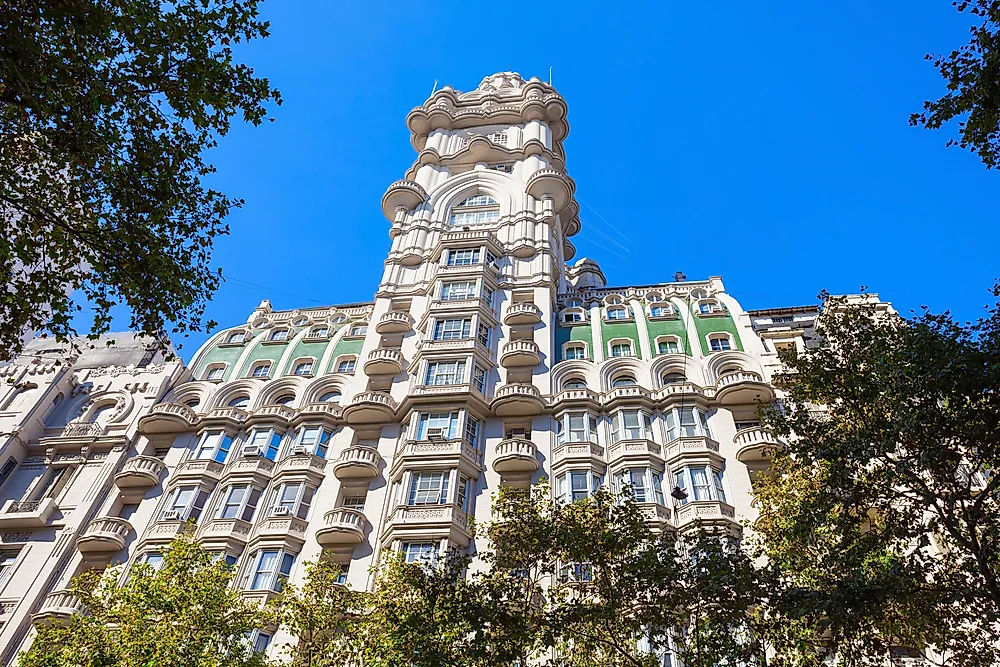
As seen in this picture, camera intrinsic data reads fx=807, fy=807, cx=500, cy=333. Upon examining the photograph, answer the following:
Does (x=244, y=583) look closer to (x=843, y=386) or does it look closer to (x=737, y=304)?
(x=843, y=386)

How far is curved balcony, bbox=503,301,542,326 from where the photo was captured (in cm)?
4725

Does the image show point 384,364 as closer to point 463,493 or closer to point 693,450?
point 463,493

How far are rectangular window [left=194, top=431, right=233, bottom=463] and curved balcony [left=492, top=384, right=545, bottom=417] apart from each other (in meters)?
13.9

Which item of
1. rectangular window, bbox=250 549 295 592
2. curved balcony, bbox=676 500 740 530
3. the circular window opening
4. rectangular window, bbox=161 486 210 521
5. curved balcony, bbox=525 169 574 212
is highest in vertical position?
curved balcony, bbox=525 169 574 212

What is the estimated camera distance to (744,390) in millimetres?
39312

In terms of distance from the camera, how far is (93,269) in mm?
17422

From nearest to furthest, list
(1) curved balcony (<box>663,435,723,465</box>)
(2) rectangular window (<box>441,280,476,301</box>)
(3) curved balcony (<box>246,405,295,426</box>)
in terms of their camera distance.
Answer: (1) curved balcony (<box>663,435,723,465</box>) < (3) curved balcony (<box>246,405,295,426</box>) < (2) rectangular window (<box>441,280,476,301</box>)

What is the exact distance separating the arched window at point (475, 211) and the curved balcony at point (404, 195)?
277 cm

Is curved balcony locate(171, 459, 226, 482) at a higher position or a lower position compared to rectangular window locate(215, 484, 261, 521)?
higher

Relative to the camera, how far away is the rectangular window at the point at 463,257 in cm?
5178

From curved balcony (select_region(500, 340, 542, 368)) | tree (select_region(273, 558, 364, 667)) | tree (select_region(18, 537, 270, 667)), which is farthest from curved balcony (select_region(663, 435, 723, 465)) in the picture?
tree (select_region(18, 537, 270, 667))

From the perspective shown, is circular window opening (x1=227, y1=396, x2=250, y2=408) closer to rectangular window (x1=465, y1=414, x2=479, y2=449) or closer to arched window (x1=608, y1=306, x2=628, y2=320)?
rectangular window (x1=465, y1=414, x2=479, y2=449)

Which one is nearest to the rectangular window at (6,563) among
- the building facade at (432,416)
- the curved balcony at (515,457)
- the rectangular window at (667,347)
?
the building facade at (432,416)

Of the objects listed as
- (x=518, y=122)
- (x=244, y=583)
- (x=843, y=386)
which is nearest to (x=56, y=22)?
(x=843, y=386)
